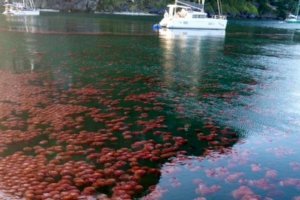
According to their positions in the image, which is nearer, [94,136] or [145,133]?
[94,136]

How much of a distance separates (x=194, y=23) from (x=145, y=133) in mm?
73283

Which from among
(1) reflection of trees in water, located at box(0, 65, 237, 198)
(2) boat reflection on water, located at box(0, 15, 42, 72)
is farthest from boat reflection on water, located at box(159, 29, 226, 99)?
(2) boat reflection on water, located at box(0, 15, 42, 72)

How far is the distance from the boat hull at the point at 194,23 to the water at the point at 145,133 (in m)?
52.5

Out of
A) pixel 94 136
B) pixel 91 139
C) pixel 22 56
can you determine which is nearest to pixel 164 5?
pixel 22 56

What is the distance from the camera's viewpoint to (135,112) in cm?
2038

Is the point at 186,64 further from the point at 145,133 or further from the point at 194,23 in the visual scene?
the point at 194,23

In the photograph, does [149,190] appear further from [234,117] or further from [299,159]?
[234,117]

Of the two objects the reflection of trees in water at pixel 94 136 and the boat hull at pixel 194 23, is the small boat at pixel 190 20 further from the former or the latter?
the reflection of trees in water at pixel 94 136

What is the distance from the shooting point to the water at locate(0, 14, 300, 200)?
12406 millimetres

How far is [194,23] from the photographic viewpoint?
86875 millimetres

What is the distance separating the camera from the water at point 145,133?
12406mm

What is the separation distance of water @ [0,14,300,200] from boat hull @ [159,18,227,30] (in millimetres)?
52514

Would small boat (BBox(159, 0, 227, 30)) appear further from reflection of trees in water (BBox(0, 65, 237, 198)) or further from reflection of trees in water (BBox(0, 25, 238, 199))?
reflection of trees in water (BBox(0, 65, 237, 198))

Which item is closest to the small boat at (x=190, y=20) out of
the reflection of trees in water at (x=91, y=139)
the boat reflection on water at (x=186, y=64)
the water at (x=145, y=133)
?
the boat reflection on water at (x=186, y=64)
